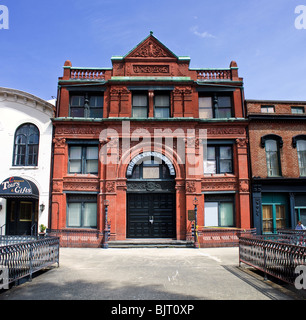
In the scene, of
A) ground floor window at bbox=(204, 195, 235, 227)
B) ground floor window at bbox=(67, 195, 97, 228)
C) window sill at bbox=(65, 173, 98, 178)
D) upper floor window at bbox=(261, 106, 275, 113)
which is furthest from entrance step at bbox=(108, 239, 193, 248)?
upper floor window at bbox=(261, 106, 275, 113)

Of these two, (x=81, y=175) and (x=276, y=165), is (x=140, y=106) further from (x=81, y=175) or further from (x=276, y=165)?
(x=276, y=165)

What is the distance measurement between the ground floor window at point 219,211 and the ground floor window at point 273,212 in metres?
2.27

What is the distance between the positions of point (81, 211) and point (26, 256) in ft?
34.4

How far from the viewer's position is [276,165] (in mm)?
20438

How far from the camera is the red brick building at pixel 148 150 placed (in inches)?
758

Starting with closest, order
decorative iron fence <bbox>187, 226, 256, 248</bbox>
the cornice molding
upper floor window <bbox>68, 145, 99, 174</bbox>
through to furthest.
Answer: decorative iron fence <bbox>187, 226, 256, 248</bbox> → upper floor window <bbox>68, 145, 99, 174</bbox> → the cornice molding

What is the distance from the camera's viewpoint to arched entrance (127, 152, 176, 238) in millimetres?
19234

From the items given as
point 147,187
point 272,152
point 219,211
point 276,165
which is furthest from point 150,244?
point 272,152

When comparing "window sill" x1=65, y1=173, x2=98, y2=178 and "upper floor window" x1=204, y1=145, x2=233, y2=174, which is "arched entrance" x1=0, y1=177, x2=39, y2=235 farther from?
"upper floor window" x1=204, y1=145, x2=233, y2=174

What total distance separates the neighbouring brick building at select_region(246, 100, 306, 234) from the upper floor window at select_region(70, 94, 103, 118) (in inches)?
427

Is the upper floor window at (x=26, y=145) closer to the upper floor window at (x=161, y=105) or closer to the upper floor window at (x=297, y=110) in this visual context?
the upper floor window at (x=161, y=105)

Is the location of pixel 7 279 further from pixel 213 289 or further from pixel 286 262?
pixel 286 262
